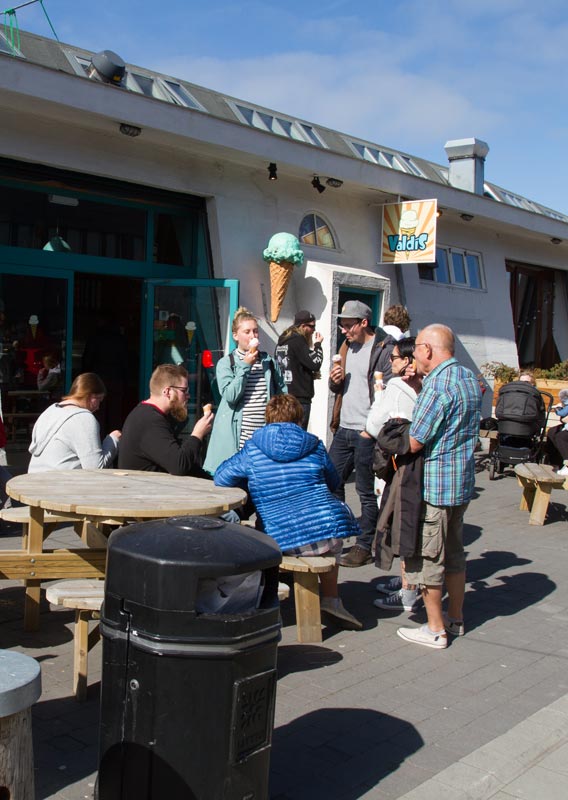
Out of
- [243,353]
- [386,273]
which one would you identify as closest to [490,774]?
[243,353]

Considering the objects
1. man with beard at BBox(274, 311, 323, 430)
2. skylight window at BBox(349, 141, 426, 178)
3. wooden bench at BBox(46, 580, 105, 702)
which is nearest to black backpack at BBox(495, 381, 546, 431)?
man with beard at BBox(274, 311, 323, 430)

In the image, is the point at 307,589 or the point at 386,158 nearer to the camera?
the point at 307,589

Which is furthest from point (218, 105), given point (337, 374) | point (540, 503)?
point (540, 503)

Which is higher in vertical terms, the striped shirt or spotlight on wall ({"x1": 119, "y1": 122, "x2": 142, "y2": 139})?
spotlight on wall ({"x1": 119, "y1": 122, "x2": 142, "y2": 139})

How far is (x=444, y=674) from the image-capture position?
5.00 m

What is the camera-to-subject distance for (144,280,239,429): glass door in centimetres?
997

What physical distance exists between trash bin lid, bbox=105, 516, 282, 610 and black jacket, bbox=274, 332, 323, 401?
5.68 m

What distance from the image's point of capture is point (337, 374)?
772 centimetres

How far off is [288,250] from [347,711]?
6754 millimetres

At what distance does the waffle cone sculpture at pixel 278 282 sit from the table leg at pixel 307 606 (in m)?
5.68

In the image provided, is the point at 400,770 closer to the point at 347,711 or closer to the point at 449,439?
the point at 347,711

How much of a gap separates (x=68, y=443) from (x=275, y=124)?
31.2 ft

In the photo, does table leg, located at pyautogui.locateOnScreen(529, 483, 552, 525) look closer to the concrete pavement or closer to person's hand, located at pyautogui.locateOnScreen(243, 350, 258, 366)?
the concrete pavement

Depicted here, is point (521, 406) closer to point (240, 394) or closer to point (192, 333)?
point (192, 333)
